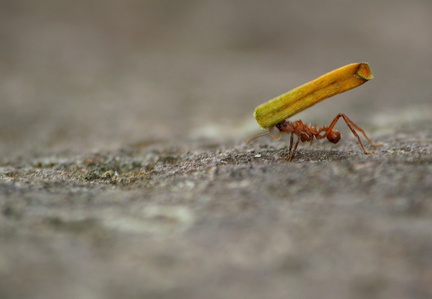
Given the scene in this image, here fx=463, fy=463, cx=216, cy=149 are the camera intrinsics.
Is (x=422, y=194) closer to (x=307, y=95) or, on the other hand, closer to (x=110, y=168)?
(x=307, y=95)

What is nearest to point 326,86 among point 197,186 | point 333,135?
point 333,135

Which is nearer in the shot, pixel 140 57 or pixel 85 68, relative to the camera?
pixel 85 68

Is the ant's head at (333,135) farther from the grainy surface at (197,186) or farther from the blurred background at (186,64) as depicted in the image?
the blurred background at (186,64)

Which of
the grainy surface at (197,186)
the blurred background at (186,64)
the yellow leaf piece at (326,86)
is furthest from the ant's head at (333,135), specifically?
the blurred background at (186,64)

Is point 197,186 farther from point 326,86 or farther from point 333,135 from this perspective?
point 333,135

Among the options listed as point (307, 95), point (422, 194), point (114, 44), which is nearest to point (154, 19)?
point (114, 44)

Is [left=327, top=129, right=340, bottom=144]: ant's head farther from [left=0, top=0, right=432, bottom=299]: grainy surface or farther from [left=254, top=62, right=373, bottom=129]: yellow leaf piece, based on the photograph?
[left=254, top=62, right=373, bottom=129]: yellow leaf piece
